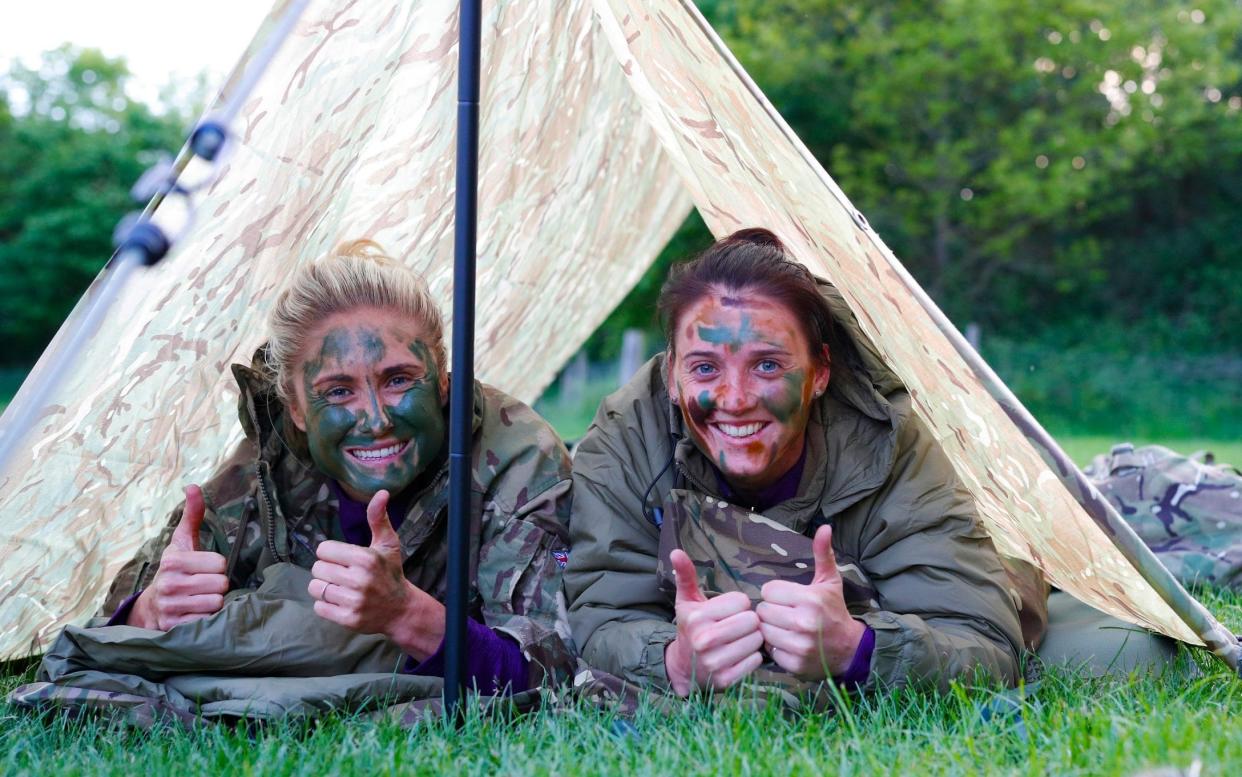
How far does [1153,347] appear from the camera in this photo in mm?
18359

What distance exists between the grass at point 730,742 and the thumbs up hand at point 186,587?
315 mm

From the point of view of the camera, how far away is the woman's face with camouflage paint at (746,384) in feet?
10.9

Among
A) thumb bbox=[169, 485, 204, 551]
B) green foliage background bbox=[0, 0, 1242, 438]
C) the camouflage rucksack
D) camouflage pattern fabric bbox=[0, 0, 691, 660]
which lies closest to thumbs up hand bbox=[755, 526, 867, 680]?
thumb bbox=[169, 485, 204, 551]

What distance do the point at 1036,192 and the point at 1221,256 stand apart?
371 cm

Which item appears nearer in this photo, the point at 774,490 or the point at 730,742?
the point at 730,742

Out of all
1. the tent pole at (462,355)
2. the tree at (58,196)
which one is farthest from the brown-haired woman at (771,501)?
the tree at (58,196)

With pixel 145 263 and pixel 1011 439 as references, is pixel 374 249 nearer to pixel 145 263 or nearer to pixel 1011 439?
pixel 145 263

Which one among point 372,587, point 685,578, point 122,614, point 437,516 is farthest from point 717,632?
point 122,614

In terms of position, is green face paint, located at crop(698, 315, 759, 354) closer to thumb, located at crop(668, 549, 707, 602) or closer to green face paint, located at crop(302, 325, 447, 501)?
thumb, located at crop(668, 549, 707, 602)

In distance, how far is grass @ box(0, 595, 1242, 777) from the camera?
100 inches

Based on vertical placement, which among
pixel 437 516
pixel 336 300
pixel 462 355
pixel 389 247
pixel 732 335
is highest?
pixel 389 247

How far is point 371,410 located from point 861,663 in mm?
1463

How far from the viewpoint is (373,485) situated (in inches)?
137

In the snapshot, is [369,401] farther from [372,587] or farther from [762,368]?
[762,368]
